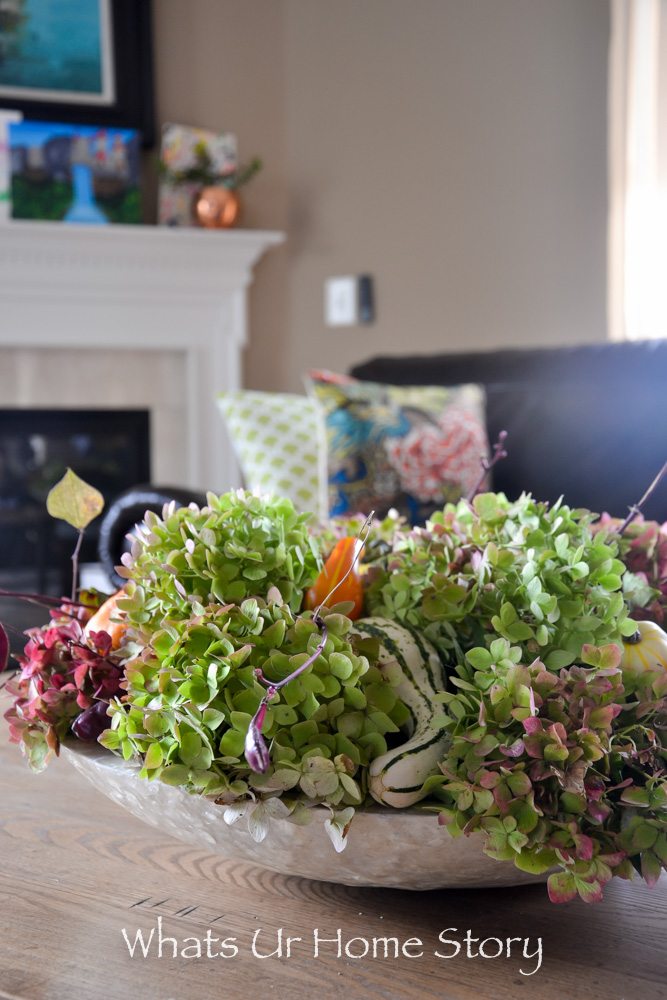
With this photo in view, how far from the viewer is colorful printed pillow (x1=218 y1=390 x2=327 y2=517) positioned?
212 centimetres

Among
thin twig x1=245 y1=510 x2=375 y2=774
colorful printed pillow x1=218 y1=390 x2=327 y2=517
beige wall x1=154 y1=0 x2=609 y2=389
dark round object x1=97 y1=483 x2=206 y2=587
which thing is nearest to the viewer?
A: thin twig x1=245 y1=510 x2=375 y2=774

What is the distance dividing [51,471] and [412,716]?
301 cm

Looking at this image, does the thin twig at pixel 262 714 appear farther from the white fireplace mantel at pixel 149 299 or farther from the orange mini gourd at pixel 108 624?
the white fireplace mantel at pixel 149 299

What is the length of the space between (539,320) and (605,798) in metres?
2.54

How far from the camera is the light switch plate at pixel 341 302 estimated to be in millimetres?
3268

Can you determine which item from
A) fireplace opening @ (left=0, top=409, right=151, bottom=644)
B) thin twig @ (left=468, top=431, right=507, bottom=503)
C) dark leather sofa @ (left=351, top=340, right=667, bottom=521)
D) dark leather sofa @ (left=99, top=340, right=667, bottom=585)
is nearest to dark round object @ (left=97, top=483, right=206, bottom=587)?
dark leather sofa @ (left=99, top=340, right=667, bottom=585)

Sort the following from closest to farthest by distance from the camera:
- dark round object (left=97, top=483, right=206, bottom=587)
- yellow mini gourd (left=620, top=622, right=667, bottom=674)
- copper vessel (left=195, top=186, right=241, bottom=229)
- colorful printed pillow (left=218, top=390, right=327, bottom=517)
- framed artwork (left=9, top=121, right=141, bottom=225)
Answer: yellow mini gourd (left=620, top=622, right=667, bottom=674) → dark round object (left=97, top=483, right=206, bottom=587) → colorful printed pillow (left=218, top=390, right=327, bottom=517) → framed artwork (left=9, top=121, right=141, bottom=225) → copper vessel (left=195, top=186, right=241, bottom=229)

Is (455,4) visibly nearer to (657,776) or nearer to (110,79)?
(110,79)

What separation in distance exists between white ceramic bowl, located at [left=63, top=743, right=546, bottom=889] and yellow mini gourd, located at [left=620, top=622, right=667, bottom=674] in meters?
0.13

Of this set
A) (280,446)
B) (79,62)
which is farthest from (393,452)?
(79,62)

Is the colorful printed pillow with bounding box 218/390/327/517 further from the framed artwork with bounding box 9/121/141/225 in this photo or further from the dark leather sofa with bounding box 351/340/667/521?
the framed artwork with bounding box 9/121/141/225

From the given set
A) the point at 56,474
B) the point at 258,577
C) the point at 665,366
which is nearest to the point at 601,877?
the point at 258,577

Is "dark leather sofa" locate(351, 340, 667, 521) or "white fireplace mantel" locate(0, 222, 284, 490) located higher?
"white fireplace mantel" locate(0, 222, 284, 490)

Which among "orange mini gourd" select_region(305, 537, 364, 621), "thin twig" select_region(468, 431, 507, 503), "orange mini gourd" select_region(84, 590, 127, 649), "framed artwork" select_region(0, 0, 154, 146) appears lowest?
"orange mini gourd" select_region(84, 590, 127, 649)
